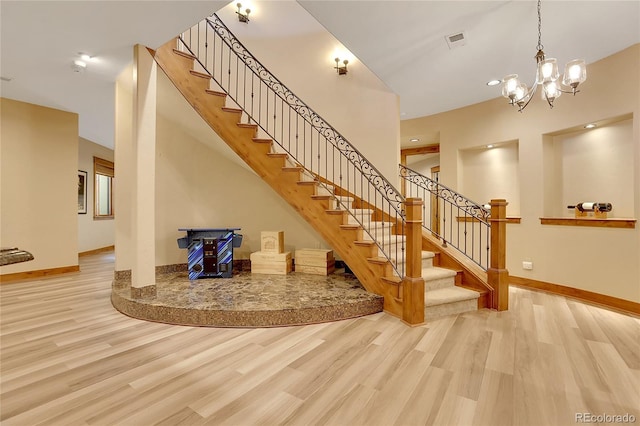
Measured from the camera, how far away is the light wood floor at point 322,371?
1591 mm

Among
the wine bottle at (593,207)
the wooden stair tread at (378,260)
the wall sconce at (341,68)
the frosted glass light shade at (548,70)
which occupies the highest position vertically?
the wall sconce at (341,68)

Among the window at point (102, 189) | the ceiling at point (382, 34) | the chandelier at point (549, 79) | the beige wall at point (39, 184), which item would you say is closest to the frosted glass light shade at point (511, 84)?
the chandelier at point (549, 79)

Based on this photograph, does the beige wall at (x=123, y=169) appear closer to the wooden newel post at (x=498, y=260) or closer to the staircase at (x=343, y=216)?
the staircase at (x=343, y=216)

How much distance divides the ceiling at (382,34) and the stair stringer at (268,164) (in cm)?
66

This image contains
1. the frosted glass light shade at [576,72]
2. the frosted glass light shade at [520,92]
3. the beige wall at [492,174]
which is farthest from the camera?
the beige wall at [492,174]

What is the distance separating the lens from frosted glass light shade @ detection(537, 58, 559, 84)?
257 centimetres

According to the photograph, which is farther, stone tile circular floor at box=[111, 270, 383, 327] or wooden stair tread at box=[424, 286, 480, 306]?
wooden stair tread at box=[424, 286, 480, 306]

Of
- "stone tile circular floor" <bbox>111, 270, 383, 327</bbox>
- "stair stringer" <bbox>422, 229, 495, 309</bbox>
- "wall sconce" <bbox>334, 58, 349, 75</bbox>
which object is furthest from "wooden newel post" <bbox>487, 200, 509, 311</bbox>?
"wall sconce" <bbox>334, 58, 349, 75</bbox>

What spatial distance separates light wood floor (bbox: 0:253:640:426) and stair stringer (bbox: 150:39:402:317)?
0.76 metres

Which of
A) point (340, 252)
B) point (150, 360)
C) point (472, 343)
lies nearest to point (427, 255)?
point (340, 252)

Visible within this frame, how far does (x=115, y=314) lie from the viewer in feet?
10.1

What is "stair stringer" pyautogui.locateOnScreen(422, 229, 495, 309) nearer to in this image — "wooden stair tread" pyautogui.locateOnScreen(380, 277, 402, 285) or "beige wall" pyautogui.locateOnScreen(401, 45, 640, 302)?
"wooden stair tread" pyautogui.locateOnScreen(380, 277, 402, 285)

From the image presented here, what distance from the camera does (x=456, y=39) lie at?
3.21m

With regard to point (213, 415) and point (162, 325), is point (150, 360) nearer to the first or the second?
point (162, 325)
